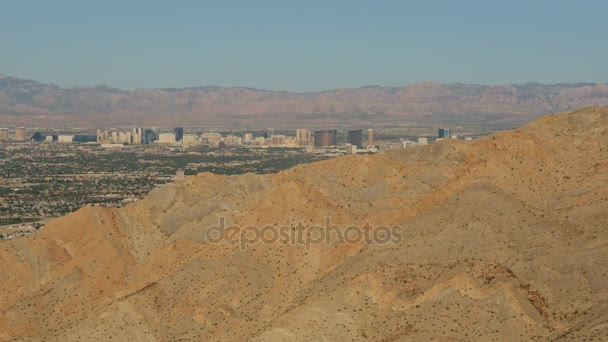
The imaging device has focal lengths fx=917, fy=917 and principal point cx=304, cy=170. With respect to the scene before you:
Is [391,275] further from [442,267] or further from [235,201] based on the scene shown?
[235,201]

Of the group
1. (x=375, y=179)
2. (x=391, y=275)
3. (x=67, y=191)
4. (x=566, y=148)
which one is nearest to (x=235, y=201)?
(x=375, y=179)

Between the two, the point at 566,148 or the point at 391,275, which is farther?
the point at 566,148

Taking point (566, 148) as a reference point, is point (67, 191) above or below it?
below

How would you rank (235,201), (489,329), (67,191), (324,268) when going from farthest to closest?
(67,191)
(235,201)
(324,268)
(489,329)

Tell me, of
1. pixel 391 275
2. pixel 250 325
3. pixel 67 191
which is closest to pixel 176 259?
pixel 250 325

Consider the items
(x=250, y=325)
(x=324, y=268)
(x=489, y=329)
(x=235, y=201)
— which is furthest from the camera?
(x=235, y=201)

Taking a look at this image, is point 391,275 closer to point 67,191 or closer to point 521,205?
point 521,205
